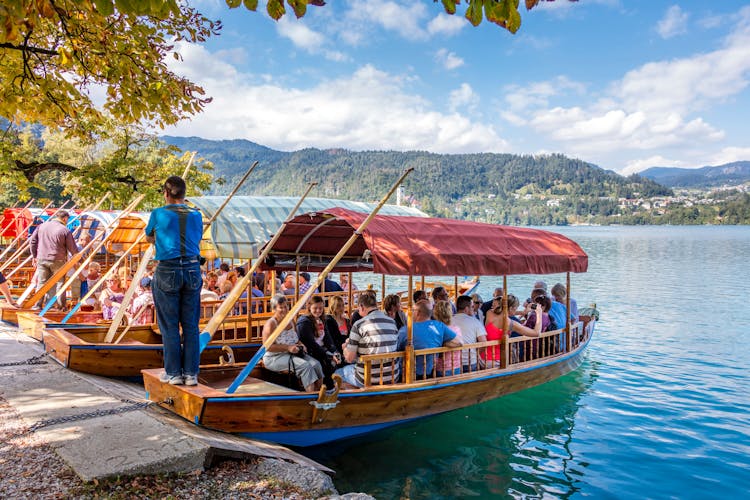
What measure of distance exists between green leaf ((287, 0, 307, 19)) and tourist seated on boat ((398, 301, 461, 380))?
503 cm

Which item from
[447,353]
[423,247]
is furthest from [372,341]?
[447,353]

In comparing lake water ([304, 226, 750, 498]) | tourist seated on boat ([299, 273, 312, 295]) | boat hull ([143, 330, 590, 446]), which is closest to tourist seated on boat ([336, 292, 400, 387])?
boat hull ([143, 330, 590, 446])

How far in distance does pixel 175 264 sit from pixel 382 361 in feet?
10.2

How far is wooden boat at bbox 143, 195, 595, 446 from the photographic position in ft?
22.0

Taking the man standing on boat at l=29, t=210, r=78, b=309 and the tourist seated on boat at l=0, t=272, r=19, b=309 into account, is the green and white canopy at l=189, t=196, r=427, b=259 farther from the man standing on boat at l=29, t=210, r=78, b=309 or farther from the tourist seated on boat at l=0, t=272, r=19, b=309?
the tourist seated on boat at l=0, t=272, r=19, b=309

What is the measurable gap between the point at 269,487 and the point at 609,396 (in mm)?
9594

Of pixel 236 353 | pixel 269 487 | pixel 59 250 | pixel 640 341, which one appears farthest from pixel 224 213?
pixel 640 341

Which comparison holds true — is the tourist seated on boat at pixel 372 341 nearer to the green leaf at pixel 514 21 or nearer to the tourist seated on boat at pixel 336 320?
the tourist seated on boat at pixel 336 320

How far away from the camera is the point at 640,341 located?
18750 millimetres

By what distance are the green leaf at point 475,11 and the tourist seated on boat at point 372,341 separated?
14.6 feet

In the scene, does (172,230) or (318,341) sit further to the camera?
(318,341)

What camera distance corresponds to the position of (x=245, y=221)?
14.2m

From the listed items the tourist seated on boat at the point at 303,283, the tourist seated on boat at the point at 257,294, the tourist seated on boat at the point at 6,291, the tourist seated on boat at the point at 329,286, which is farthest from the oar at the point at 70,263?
the tourist seated on boat at the point at 329,286

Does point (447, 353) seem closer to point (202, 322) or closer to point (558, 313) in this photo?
point (558, 313)
